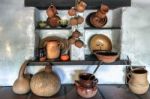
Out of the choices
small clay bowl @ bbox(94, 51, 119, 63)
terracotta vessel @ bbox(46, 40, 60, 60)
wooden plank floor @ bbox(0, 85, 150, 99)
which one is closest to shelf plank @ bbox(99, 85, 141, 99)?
wooden plank floor @ bbox(0, 85, 150, 99)

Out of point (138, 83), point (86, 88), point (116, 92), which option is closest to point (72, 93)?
point (86, 88)

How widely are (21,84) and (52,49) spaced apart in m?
0.43

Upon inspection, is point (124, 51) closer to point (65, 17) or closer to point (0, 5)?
point (65, 17)

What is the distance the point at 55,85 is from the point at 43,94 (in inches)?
5.0

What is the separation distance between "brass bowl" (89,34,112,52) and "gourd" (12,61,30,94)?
2.39 feet

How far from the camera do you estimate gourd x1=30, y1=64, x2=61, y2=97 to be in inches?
89.0

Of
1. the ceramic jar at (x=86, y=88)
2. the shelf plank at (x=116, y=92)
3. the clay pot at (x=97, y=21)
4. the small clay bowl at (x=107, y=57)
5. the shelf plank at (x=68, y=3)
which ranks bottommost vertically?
the shelf plank at (x=116, y=92)

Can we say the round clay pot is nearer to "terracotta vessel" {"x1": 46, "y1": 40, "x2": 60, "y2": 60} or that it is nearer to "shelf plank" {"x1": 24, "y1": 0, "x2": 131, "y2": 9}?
"shelf plank" {"x1": 24, "y1": 0, "x2": 131, "y2": 9}

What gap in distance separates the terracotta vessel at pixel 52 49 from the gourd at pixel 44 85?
10.1 inches

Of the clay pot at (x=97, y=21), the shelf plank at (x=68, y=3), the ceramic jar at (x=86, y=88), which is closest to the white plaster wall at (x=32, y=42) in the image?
the shelf plank at (x=68, y=3)

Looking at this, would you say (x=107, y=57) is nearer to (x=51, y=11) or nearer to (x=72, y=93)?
(x=72, y=93)

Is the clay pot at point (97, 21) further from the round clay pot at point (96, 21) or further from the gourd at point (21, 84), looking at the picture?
the gourd at point (21, 84)

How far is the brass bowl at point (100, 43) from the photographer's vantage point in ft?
8.73

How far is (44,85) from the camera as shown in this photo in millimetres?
2262
